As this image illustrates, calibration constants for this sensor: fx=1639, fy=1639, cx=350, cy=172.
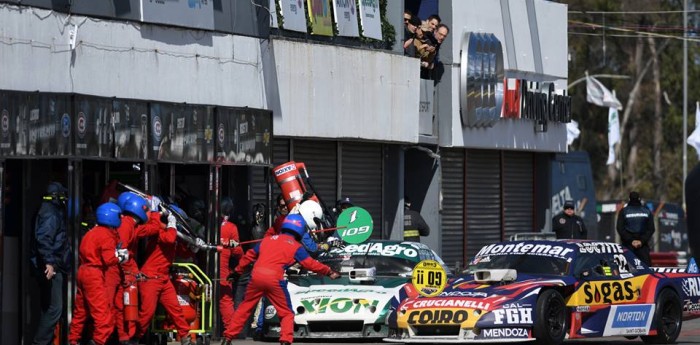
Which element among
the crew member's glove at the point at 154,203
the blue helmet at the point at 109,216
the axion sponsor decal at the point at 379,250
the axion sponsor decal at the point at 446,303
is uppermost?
the crew member's glove at the point at 154,203

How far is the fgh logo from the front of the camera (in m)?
28.8

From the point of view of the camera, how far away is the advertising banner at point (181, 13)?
20.4 meters

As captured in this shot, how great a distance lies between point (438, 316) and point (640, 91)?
4805 cm

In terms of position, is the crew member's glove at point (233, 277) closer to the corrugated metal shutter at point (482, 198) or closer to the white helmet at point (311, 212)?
the white helmet at point (311, 212)

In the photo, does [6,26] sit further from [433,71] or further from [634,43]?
[634,43]

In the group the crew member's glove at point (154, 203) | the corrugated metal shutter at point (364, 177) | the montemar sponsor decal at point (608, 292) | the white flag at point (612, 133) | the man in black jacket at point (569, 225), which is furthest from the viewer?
the white flag at point (612, 133)

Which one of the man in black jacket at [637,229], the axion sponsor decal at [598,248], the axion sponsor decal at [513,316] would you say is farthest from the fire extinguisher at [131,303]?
the man in black jacket at [637,229]

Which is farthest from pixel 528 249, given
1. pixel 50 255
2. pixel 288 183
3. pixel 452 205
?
pixel 452 205

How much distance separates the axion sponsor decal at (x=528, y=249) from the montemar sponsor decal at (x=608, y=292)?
53 centimetres

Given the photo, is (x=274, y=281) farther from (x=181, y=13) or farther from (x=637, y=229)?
(x=637, y=229)

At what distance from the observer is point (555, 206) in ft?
112

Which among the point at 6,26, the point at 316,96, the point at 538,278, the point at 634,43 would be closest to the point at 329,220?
the point at 316,96

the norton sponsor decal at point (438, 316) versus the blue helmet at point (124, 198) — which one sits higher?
the blue helmet at point (124, 198)

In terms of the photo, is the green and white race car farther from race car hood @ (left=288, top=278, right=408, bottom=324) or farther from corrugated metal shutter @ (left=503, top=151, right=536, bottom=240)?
corrugated metal shutter @ (left=503, top=151, right=536, bottom=240)
